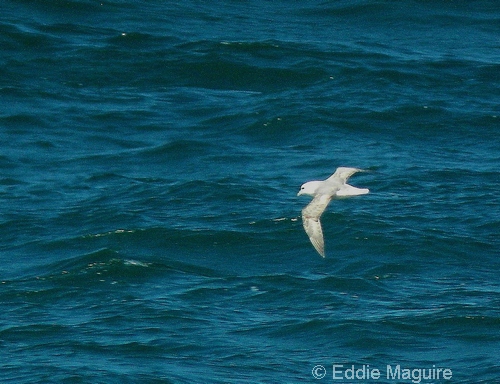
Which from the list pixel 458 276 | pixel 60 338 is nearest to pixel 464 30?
pixel 458 276

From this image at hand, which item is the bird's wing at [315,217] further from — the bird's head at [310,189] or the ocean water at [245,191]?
the ocean water at [245,191]

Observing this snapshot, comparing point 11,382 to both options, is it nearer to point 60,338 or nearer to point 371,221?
point 60,338

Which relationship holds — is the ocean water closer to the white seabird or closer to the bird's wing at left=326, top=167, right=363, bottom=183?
the white seabird

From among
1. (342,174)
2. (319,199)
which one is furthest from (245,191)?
(319,199)

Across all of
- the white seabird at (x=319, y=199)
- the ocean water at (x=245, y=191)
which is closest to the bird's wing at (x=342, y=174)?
the white seabird at (x=319, y=199)

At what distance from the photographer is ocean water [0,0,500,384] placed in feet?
76.9

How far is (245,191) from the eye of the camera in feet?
96.4

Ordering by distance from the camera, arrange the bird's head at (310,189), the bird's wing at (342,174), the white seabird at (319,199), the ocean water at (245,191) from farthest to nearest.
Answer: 1. the ocean water at (245,191)
2. the bird's wing at (342,174)
3. the bird's head at (310,189)
4. the white seabird at (319,199)

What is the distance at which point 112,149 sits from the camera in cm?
3127

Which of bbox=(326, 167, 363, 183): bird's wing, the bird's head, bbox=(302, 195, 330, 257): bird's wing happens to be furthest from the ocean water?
bbox=(326, 167, 363, 183): bird's wing

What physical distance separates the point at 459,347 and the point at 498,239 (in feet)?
15.2

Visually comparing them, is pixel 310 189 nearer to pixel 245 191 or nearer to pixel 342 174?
pixel 342 174

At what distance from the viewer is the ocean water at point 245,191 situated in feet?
76.9

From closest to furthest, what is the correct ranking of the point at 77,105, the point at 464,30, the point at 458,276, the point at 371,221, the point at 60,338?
the point at 60,338 < the point at 458,276 < the point at 371,221 < the point at 77,105 < the point at 464,30
